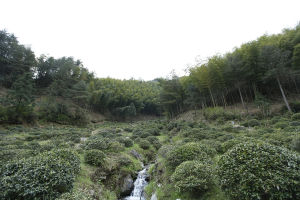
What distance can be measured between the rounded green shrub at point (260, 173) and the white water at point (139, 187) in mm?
4810

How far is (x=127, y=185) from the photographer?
7.60m

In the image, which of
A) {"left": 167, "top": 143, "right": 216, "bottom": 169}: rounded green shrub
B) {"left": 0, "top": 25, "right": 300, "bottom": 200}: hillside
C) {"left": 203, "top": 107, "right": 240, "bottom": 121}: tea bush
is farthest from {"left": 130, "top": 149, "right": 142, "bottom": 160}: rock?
{"left": 203, "top": 107, "right": 240, "bottom": 121}: tea bush

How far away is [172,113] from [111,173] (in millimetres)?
27933

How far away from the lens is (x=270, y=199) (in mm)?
3020

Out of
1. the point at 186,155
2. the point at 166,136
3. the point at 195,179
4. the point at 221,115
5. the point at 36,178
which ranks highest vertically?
the point at 36,178

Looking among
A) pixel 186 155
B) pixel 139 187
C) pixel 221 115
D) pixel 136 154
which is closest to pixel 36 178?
pixel 139 187

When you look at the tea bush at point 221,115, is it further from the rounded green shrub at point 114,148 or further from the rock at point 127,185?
the rock at point 127,185

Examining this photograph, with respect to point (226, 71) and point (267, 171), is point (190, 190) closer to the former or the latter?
point (267, 171)

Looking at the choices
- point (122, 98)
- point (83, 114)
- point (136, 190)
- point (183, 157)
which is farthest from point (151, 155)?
point (122, 98)

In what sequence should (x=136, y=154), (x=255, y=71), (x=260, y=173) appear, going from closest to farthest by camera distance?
1. (x=260, y=173)
2. (x=136, y=154)
3. (x=255, y=71)

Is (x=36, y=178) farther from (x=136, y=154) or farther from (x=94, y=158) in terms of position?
(x=136, y=154)

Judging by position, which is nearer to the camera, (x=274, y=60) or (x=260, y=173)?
(x=260, y=173)

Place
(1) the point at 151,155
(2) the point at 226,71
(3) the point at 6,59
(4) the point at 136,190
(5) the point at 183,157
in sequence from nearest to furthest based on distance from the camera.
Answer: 1. (5) the point at 183,157
2. (4) the point at 136,190
3. (1) the point at 151,155
4. (2) the point at 226,71
5. (3) the point at 6,59

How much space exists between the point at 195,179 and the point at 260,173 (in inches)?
72.0
